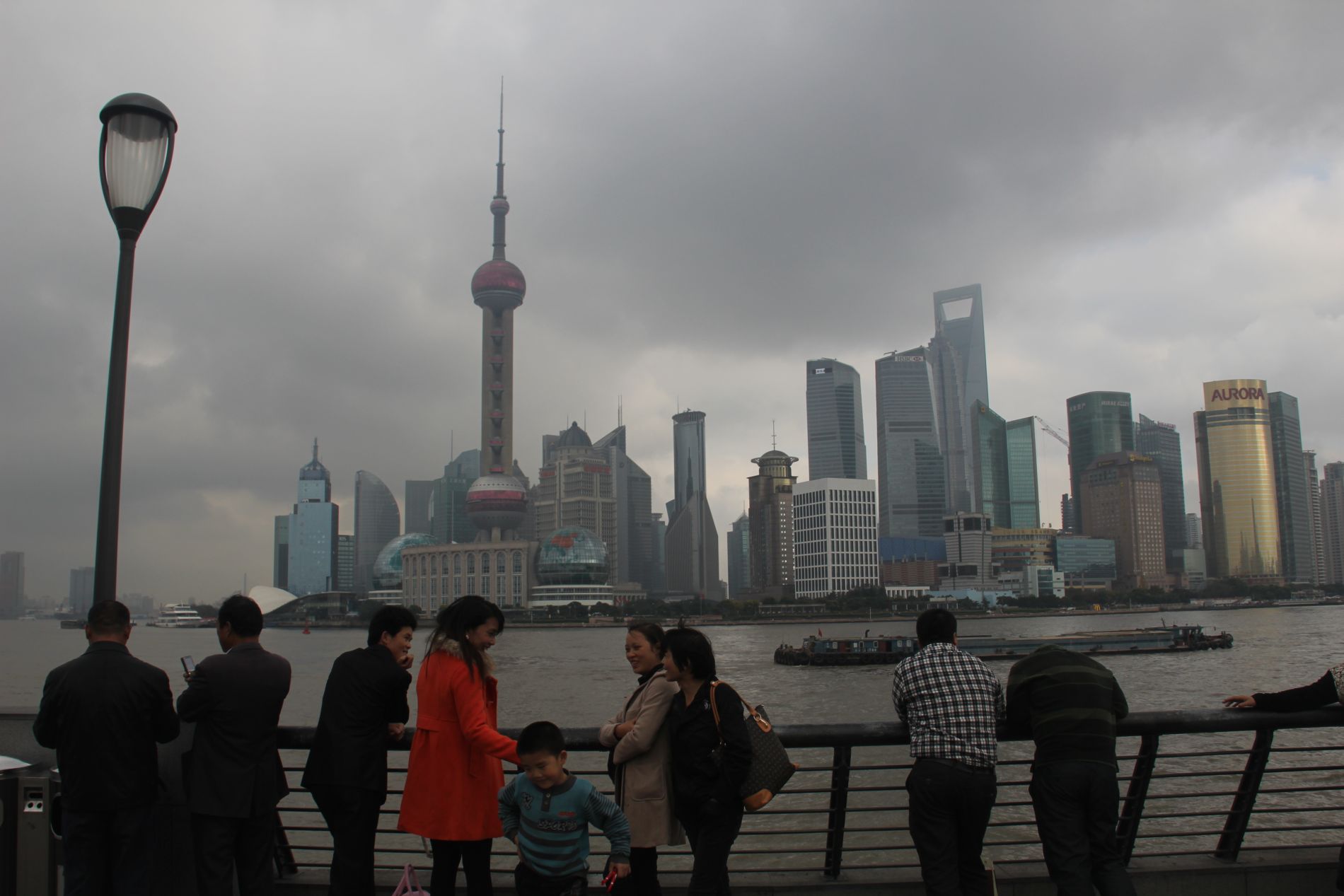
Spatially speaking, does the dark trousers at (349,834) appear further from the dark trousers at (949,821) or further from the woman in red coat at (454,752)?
the dark trousers at (949,821)

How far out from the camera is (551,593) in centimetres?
17175

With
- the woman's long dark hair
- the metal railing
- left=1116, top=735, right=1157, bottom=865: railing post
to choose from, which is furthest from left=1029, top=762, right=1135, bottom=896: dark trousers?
the woman's long dark hair

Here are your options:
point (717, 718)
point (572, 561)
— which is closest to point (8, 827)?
point (717, 718)

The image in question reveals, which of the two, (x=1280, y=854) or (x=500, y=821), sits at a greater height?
(x=500, y=821)

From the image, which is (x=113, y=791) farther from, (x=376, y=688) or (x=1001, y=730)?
(x=1001, y=730)

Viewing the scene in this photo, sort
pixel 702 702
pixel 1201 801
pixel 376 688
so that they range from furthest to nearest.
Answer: pixel 1201 801 → pixel 376 688 → pixel 702 702

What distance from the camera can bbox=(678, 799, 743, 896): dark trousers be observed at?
4.73 meters

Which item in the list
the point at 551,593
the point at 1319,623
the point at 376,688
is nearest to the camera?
the point at 376,688

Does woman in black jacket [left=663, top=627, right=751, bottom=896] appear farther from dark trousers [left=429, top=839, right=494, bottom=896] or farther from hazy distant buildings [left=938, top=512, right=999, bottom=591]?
hazy distant buildings [left=938, top=512, right=999, bottom=591]

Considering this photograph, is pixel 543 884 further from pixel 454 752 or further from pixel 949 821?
pixel 949 821

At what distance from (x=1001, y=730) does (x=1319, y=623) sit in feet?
380

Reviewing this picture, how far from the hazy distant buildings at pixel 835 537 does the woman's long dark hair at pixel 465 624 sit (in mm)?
181761

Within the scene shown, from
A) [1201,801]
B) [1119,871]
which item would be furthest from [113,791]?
[1201,801]

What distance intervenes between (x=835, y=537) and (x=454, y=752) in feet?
611
